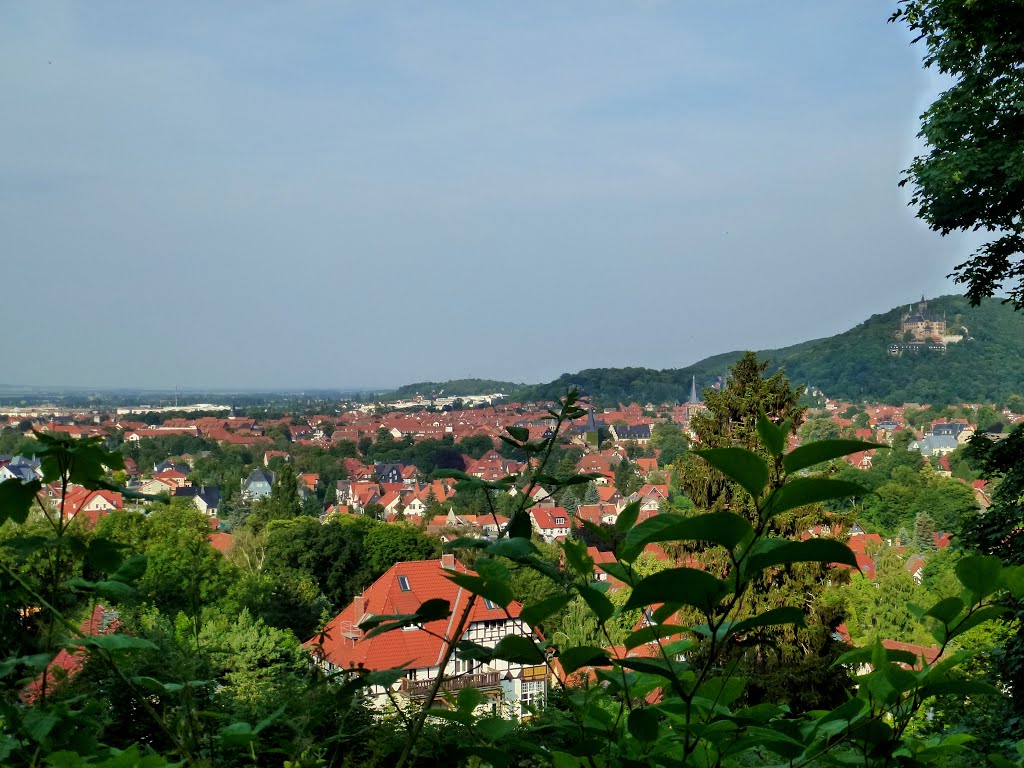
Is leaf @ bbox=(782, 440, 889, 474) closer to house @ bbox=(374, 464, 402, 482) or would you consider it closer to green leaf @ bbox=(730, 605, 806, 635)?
green leaf @ bbox=(730, 605, 806, 635)

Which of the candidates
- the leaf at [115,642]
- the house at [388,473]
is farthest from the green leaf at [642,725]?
the house at [388,473]

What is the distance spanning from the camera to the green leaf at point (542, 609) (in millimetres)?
592

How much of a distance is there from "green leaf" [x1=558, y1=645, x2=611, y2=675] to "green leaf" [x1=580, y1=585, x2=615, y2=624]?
23 millimetres

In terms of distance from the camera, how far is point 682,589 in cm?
48

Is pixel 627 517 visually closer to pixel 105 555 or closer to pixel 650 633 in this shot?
pixel 650 633

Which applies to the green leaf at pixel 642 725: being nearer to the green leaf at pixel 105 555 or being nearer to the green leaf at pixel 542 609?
the green leaf at pixel 542 609

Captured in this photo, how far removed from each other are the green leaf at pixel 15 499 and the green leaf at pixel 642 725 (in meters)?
0.56

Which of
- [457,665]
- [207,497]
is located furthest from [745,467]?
[207,497]

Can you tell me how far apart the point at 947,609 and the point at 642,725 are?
0.80 feet

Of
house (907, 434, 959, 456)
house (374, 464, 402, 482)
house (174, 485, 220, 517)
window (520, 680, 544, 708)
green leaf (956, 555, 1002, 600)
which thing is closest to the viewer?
green leaf (956, 555, 1002, 600)

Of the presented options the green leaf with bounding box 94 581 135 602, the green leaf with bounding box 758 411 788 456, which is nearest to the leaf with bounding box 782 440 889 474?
the green leaf with bounding box 758 411 788 456

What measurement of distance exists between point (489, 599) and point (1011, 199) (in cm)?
612

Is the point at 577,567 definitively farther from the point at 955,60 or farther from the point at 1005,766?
the point at 955,60

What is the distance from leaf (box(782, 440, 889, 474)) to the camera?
44 cm
